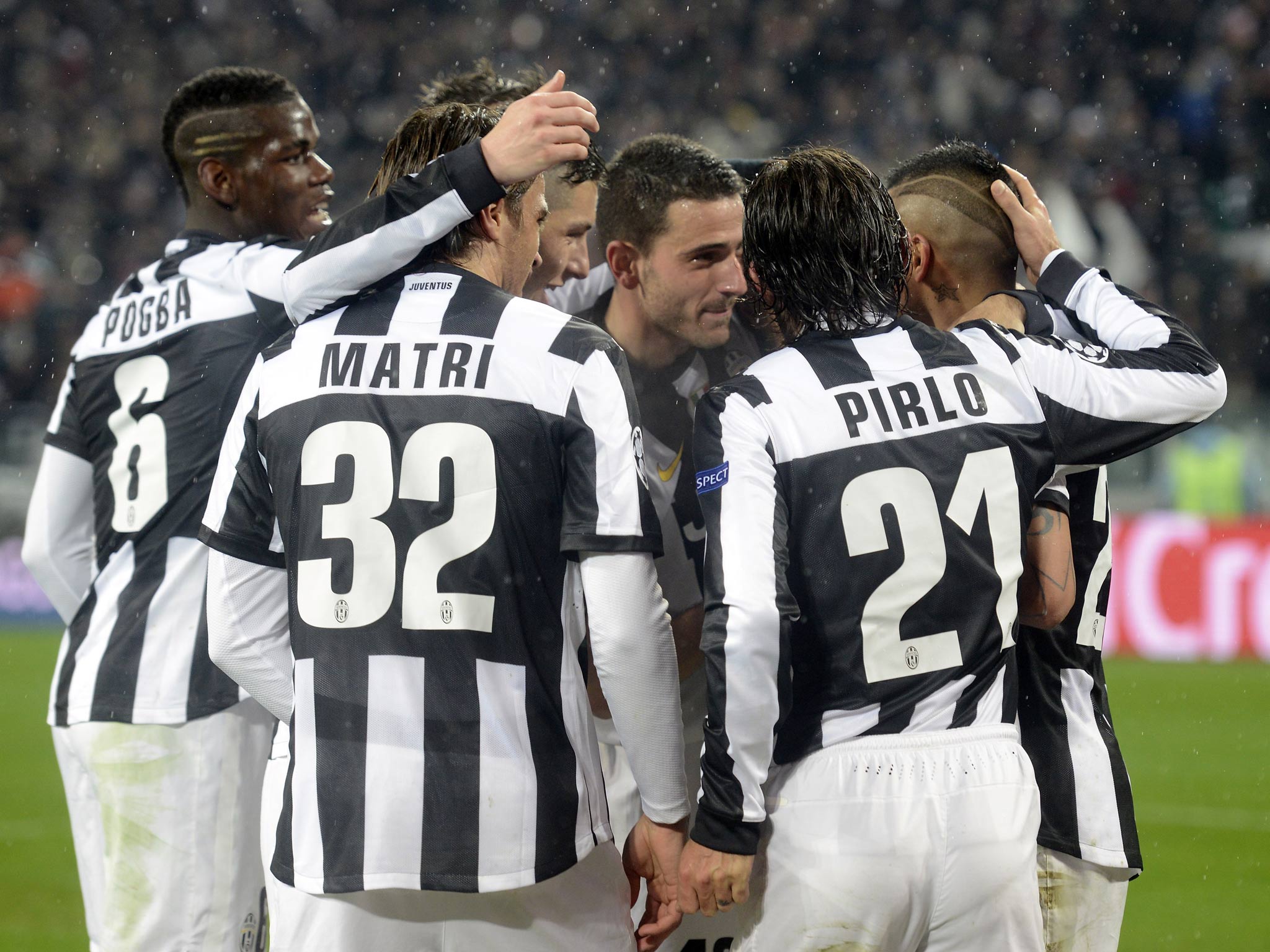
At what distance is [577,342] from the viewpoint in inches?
81.3

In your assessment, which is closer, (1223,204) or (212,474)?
(212,474)

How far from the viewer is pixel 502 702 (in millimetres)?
2012

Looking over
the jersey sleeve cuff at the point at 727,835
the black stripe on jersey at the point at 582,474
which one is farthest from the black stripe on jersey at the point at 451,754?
the jersey sleeve cuff at the point at 727,835

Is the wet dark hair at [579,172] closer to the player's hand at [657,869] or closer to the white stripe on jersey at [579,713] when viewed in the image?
the white stripe on jersey at [579,713]

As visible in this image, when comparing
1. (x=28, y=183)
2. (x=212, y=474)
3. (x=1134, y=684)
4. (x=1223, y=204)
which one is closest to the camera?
(x=212, y=474)

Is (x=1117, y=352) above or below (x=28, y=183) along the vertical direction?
below

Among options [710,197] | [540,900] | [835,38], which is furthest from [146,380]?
[835,38]

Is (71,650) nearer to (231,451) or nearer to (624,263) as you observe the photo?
(231,451)

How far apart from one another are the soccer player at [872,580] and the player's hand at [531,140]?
1.24 ft

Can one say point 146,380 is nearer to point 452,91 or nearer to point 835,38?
point 452,91

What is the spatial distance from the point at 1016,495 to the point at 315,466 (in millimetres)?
1167

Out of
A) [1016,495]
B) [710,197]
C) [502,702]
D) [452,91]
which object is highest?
[452,91]

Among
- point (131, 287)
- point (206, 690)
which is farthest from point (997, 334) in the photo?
point (131, 287)

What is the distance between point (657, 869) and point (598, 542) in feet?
1.94
